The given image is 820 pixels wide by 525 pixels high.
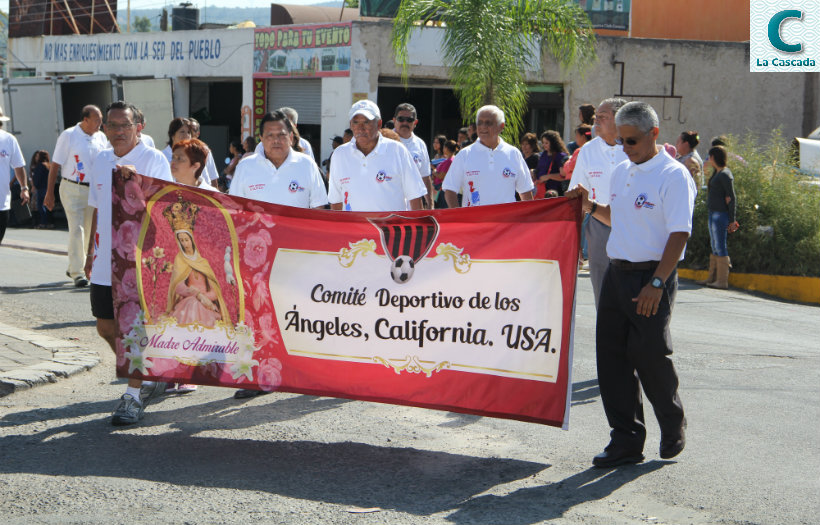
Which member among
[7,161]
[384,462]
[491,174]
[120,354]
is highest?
[7,161]

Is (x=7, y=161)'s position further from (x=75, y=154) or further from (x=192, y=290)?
(x=192, y=290)

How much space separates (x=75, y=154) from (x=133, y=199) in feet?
19.5

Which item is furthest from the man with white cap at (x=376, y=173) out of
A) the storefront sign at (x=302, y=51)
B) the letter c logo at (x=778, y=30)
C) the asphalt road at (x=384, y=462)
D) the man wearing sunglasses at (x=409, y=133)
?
the letter c logo at (x=778, y=30)

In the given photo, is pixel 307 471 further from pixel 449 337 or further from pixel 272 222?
pixel 272 222

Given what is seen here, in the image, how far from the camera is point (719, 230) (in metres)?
13.7

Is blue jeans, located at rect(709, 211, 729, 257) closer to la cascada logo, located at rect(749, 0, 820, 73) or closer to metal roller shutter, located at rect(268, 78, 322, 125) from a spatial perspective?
metal roller shutter, located at rect(268, 78, 322, 125)

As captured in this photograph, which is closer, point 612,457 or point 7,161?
point 612,457

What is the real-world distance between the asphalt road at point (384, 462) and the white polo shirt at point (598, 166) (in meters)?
1.44

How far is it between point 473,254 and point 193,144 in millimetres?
2321

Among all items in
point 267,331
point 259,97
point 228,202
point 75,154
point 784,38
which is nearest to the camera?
point 267,331

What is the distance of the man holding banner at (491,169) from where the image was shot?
7934mm

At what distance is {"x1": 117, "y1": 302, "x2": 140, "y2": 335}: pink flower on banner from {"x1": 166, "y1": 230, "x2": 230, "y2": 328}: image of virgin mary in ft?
0.70

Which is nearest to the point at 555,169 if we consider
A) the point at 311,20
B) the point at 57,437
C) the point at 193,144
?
the point at 193,144

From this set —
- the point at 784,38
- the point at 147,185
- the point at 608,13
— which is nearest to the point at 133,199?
the point at 147,185
